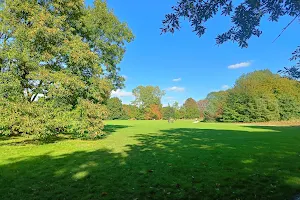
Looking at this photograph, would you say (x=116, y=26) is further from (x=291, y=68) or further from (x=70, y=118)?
(x=291, y=68)

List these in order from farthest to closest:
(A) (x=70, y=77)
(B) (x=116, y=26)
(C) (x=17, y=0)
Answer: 1. (B) (x=116, y=26)
2. (A) (x=70, y=77)
3. (C) (x=17, y=0)

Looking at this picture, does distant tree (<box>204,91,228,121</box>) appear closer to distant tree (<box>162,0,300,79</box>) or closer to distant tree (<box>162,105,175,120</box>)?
distant tree (<box>162,105,175,120</box>)

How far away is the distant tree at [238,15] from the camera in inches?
153

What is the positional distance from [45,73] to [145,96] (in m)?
83.5

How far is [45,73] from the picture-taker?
14633 mm

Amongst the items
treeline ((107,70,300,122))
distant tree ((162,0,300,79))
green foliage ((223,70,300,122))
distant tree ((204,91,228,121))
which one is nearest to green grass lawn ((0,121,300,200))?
distant tree ((162,0,300,79))

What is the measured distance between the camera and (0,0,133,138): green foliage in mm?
13641

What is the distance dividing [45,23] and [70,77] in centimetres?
401

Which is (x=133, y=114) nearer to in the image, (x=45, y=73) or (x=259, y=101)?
(x=259, y=101)

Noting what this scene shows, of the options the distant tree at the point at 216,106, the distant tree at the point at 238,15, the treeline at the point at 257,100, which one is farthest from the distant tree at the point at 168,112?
the distant tree at the point at 238,15

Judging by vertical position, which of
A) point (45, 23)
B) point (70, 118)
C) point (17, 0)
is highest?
point (17, 0)

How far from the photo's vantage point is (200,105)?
103125 millimetres

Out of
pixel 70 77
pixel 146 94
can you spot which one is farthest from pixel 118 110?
pixel 70 77

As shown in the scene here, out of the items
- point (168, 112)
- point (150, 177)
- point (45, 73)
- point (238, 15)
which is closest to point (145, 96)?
point (168, 112)
